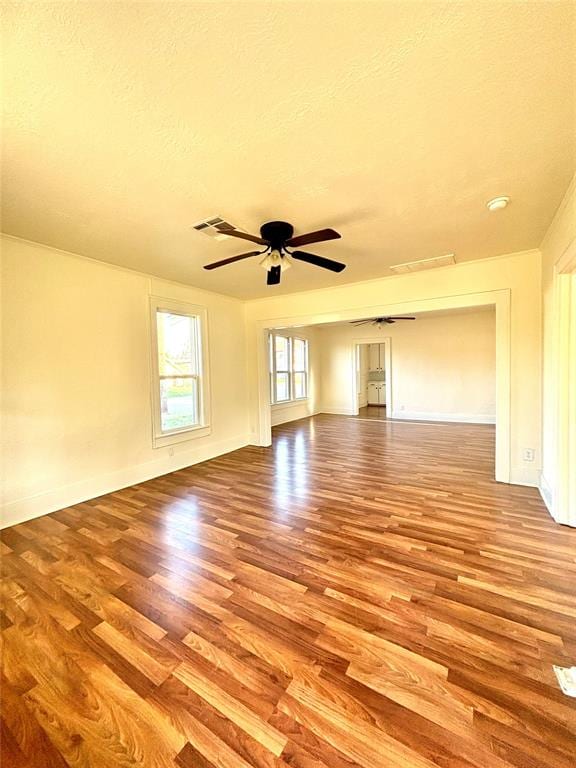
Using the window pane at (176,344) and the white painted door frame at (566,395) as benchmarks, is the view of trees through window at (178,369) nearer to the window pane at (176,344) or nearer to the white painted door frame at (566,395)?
the window pane at (176,344)

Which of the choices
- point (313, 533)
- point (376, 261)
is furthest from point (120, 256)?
point (313, 533)

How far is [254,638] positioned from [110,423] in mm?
2961

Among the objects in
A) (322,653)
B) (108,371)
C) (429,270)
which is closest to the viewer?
(322,653)

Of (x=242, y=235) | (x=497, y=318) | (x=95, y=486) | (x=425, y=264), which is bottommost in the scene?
(x=95, y=486)

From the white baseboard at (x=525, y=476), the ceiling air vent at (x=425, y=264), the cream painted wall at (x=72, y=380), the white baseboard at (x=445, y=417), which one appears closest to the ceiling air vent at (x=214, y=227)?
the cream painted wall at (x=72, y=380)

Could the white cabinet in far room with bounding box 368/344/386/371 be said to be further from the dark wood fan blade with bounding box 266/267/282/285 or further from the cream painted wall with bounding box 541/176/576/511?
the dark wood fan blade with bounding box 266/267/282/285

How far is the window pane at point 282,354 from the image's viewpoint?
7680 millimetres

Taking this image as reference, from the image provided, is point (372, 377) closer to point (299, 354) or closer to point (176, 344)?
point (299, 354)

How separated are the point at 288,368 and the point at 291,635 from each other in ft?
22.0

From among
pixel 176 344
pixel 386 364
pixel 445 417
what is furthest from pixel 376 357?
pixel 176 344

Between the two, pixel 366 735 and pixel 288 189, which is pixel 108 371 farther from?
pixel 366 735

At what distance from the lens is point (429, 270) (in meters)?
4.00

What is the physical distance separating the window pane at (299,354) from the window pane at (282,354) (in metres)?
0.37

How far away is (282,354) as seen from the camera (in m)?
7.86
